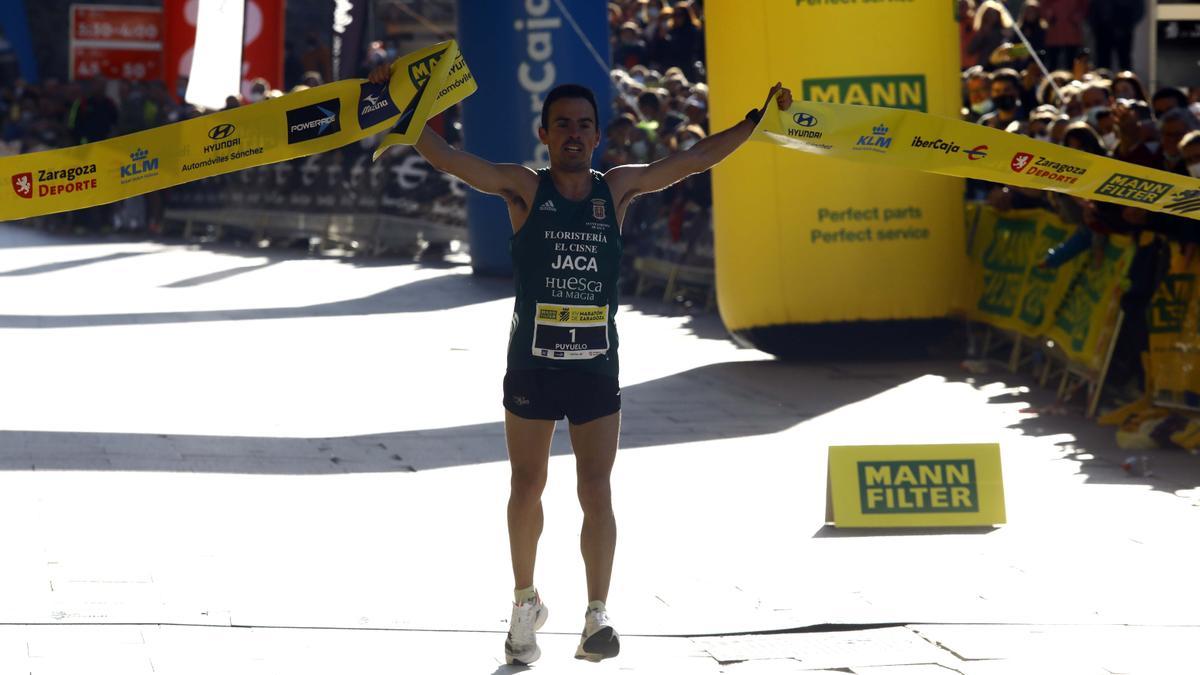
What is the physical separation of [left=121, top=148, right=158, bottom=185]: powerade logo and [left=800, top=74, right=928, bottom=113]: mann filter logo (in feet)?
23.7

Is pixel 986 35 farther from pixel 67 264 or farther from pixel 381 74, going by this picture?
pixel 381 74

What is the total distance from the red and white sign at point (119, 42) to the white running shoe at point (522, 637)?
3022cm

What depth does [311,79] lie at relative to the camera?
25.8m

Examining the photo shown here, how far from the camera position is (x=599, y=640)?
6.04 m

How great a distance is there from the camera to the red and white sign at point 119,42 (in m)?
34.6

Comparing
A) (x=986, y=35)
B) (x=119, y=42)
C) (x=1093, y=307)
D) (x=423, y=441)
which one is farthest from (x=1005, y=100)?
(x=119, y=42)

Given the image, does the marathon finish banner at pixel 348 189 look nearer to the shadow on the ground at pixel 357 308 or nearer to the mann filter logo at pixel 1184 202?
the shadow on the ground at pixel 357 308

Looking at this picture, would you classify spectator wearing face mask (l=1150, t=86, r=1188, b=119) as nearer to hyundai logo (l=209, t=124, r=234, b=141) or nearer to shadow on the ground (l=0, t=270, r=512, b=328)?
hyundai logo (l=209, t=124, r=234, b=141)

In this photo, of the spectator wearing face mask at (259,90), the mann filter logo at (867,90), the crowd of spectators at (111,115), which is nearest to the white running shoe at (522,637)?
the mann filter logo at (867,90)

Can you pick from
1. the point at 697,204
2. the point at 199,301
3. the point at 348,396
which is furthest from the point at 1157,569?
the point at 199,301

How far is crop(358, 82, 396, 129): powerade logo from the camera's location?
7047 millimetres

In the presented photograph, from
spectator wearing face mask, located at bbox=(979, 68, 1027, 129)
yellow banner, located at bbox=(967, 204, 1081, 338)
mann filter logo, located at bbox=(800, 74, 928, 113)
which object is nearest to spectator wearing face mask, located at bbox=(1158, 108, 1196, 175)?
yellow banner, located at bbox=(967, 204, 1081, 338)

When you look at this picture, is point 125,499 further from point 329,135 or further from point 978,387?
point 978,387

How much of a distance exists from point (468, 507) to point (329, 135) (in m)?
2.31
